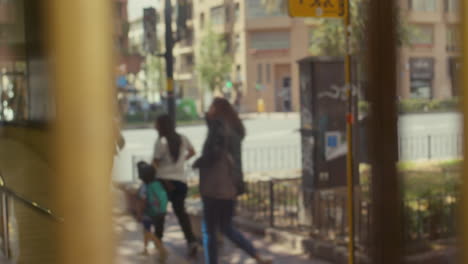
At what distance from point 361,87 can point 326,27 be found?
0.86ft

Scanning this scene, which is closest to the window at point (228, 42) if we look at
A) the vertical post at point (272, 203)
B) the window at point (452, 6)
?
the window at point (452, 6)

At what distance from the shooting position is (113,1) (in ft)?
4.64

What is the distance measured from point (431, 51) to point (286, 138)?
560 millimetres

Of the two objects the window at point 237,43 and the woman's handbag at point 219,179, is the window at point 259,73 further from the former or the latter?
the woman's handbag at point 219,179

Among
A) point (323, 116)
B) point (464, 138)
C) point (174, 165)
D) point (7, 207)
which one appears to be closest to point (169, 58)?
point (174, 165)

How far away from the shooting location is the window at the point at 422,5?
166 cm

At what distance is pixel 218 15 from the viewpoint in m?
1.52

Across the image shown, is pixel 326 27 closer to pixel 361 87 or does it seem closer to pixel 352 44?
pixel 352 44

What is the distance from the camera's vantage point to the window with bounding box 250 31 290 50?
63.7 inches

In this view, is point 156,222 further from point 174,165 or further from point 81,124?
point 81,124

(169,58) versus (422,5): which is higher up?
(422,5)

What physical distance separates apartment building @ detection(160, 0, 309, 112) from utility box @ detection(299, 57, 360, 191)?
2.3 inches

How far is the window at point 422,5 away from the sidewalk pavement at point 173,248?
0.79 m

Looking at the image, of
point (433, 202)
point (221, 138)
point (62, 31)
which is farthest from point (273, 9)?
point (433, 202)
